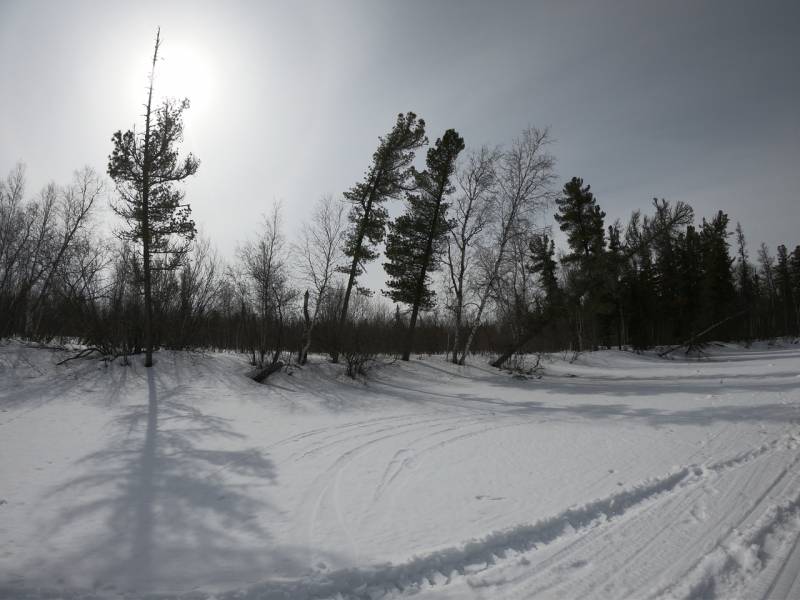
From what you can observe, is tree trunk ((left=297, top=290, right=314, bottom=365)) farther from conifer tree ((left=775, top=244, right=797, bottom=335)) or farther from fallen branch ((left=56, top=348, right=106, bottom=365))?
conifer tree ((left=775, top=244, right=797, bottom=335))

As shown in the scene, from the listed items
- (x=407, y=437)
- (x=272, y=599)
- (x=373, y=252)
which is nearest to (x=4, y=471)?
(x=272, y=599)

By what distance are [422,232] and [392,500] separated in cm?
1635

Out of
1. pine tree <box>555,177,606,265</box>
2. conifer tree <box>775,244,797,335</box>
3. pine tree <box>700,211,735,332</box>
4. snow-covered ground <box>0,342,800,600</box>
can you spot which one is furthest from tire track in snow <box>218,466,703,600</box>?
conifer tree <box>775,244,797,335</box>

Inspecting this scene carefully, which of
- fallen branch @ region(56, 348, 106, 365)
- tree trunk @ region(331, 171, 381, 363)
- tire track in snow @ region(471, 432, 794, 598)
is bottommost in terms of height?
tire track in snow @ region(471, 432, 794, 598)

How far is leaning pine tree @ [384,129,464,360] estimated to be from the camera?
19.4 m

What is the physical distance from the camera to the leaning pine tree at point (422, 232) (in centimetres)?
1944

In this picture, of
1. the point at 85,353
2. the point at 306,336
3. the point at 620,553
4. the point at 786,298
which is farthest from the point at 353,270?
the point at 786,298

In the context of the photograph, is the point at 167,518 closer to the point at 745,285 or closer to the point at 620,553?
the point at 620,553

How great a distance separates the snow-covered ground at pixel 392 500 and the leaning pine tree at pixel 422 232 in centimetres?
1029

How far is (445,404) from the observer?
1127 centimetres

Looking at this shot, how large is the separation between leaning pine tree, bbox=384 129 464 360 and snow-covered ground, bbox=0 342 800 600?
1029 cm

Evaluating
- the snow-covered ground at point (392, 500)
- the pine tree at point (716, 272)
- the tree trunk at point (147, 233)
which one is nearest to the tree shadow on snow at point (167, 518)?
the snow-covered ground at point (392, 500)

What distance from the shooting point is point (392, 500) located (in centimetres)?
437

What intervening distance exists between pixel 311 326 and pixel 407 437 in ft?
28.7
